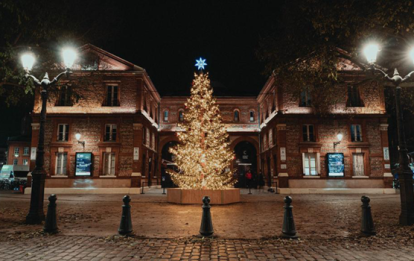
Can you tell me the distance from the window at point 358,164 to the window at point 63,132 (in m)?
23.1

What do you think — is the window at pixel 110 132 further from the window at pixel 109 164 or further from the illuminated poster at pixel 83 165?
the illuminated poster at pixel 83 165

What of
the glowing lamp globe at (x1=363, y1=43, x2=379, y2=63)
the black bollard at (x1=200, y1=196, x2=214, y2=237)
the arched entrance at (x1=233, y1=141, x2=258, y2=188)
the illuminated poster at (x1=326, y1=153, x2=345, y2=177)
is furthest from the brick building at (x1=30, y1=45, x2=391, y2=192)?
the black bollard at (x1=200, y1=196, x2=214, y2=237)

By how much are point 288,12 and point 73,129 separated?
1894cm

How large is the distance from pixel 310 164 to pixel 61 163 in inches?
782

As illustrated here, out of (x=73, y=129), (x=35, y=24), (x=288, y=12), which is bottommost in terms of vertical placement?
(x=73, y=129)

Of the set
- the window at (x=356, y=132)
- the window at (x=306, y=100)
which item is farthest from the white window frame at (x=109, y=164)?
the window at (x=356, y=132)

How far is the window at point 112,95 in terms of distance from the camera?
78.7 ft

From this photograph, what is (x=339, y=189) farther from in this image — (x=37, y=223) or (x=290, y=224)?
(x=37, y=223)

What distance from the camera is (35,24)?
10938 mm

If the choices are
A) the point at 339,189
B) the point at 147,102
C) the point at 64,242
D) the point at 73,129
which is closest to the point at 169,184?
the point at 147,102

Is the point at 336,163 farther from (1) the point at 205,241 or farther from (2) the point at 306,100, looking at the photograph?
(1) the point at 205,241

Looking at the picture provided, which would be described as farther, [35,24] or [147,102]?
[147,102]

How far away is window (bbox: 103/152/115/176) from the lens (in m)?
23.2

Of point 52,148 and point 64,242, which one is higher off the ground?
point 52,148
